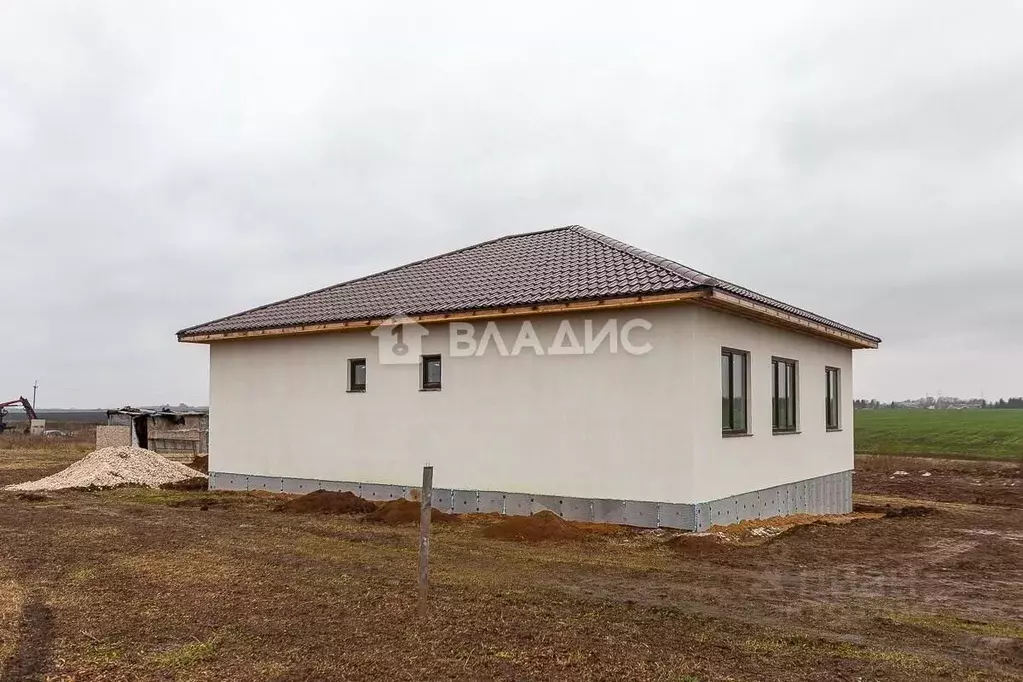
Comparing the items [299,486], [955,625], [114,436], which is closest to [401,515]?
[299,486]

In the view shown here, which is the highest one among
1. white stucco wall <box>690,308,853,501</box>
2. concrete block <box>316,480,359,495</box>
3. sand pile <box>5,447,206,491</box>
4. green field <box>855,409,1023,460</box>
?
white stucco wall <box>690,308,853,501</box>

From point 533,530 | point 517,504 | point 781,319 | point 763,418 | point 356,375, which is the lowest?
point 533,530

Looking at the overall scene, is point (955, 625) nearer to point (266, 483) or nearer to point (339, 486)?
point (339, 486)

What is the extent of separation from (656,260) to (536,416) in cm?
328

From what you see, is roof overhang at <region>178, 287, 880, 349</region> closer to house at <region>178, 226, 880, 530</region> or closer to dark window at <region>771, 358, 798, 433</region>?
house at <region>178, 226, 880, 530</region>

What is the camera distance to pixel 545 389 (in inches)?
492

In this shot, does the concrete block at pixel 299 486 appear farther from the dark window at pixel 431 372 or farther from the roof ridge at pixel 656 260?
the roof ridge at pixel 656 260

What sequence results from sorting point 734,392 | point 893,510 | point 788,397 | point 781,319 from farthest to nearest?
point 893,510
point 788,397
point 781,319
point 734,392

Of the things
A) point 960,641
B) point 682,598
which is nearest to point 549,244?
point 682,598

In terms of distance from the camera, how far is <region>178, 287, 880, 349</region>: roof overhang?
10891 millimetres

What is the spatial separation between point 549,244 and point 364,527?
24.0 feet

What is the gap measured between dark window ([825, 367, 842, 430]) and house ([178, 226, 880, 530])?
7 centimetres

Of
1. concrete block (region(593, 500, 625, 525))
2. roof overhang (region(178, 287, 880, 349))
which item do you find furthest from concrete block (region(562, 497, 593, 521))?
roof overhang (region(178, 287, 880, 349))

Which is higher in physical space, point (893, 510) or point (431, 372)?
point (431, 372)
